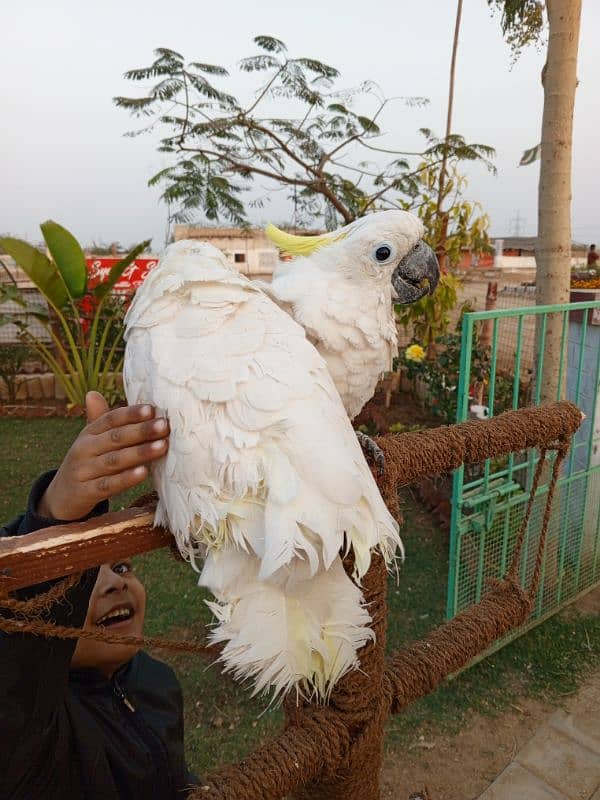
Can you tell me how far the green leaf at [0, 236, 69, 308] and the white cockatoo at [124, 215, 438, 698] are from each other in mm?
4436

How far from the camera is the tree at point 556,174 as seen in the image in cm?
220

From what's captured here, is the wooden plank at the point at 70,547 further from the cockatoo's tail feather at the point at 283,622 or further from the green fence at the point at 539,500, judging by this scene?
the green fence at the point at 539,500

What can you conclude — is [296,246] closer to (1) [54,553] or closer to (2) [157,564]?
(1) [54,553]

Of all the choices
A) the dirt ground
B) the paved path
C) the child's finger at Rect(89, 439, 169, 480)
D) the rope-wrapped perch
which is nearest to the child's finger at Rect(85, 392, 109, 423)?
the child's finger at Rect(89, 439, 169, 480)

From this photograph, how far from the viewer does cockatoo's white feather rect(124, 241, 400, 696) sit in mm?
703

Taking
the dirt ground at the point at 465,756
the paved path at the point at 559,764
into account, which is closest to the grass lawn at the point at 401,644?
the dirt ground at the point at 465,756

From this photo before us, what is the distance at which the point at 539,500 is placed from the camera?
7.93 ft

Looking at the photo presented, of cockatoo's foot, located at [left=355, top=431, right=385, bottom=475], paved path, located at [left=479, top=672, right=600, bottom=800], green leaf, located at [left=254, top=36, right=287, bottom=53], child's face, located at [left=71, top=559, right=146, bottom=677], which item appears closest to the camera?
cockatoo's foot, located at [left=355, top=431, right=385, bottom=475]

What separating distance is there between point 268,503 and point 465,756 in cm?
188

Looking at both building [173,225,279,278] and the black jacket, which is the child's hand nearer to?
the black jacket

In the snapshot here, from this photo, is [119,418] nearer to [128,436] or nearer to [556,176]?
[128,436]

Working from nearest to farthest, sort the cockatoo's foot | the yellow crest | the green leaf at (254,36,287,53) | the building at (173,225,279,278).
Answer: the cockatoo's foot < the yellow crest < the green leaf at (254,36,287,53) < the building at (173,225,279,278)

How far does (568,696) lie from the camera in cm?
222

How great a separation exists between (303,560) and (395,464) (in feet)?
0.90
